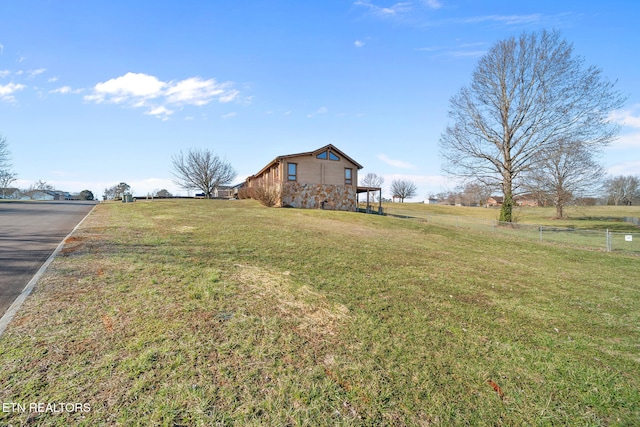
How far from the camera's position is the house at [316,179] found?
24.9 m

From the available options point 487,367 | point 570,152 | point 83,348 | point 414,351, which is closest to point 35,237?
point 83,348

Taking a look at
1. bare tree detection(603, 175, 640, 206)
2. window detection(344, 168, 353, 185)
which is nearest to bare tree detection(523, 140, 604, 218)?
window detection(344, 168, 353, 185)

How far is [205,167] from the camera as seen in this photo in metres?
48.9

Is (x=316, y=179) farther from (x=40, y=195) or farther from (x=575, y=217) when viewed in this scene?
(x=40, y=195)

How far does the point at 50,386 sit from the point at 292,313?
2579 mm

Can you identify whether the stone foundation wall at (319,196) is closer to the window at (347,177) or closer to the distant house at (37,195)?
the window at (347,177)

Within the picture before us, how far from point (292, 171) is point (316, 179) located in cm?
236

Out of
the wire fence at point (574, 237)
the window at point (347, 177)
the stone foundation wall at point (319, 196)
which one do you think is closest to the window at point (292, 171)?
the stone foundation wall at point (319, 196)

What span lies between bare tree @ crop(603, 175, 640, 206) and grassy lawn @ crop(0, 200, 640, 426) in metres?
76.3

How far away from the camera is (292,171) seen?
25.1 m

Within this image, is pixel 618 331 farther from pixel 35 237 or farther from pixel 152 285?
pixel 35 237

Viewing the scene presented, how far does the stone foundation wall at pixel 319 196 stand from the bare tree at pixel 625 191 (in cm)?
6344

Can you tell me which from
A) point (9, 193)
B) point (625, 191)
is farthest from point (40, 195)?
point (625, 191)

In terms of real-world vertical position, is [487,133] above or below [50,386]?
above
